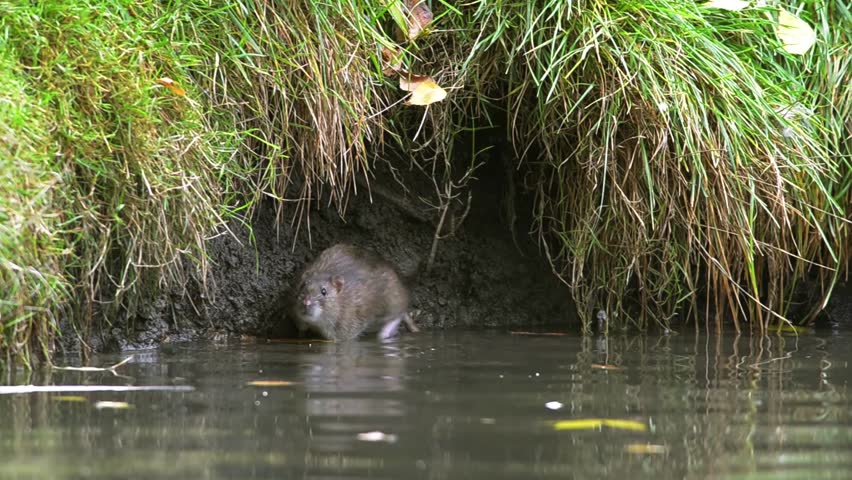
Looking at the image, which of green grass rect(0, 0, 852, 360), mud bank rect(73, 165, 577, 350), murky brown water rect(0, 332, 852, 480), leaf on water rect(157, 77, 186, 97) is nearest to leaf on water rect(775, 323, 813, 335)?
green grass rect(0, 0, 852, 360)

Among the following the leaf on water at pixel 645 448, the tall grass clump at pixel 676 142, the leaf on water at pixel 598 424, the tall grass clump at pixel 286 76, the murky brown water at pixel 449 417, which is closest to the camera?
the murky brown water at pixel 449 417

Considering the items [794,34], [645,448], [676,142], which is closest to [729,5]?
[794,34]

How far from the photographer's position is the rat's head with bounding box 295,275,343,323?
5.04m

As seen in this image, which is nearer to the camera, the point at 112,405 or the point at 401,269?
the point at 112,405

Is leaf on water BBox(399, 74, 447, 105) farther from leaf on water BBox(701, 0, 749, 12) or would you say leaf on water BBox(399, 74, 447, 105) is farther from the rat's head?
leaf on water BBox(701, 0, 749, 12)

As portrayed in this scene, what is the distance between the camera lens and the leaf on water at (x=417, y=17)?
16.1 feet

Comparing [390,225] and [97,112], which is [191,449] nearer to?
[97,112]

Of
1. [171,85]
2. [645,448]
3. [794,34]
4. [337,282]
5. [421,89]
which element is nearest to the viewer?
[645,448]

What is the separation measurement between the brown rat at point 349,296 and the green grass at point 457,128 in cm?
30

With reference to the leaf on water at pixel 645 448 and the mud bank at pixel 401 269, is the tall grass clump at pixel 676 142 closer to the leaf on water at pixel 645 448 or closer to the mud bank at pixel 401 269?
the mud bank at pixel 401 269

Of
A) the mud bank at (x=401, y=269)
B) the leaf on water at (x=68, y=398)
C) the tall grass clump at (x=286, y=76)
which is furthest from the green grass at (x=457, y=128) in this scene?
the leaf on water at (x=68, y=398)

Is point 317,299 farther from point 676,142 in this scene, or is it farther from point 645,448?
point 645,448

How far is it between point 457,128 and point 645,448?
9.50 ft

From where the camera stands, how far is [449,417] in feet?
9.85
